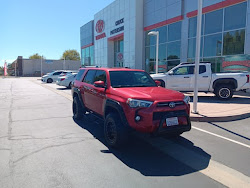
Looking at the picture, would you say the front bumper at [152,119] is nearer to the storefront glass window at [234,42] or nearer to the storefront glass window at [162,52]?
the storefront glass window at [234,42]

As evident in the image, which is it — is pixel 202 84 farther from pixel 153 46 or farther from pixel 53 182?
pixel 153 46

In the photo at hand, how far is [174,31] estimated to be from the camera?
19609 mm

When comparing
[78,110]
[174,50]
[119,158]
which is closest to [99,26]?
[174,50]

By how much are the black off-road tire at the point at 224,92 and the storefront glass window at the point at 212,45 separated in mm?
5970

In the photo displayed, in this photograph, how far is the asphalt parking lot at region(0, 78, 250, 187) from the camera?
10.6ft

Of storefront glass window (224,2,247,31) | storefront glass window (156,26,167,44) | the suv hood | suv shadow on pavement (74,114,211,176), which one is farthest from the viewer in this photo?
storefront glass window (156,26,167,44)

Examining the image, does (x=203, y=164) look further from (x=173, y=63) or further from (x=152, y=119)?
(x=173, y=63)

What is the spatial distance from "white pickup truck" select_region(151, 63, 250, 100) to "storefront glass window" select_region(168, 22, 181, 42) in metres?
8.67

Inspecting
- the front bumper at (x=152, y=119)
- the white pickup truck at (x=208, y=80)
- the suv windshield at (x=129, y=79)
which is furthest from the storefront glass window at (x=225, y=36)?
the front bumper at (x=152, y=119)

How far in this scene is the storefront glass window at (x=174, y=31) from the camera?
19125mm

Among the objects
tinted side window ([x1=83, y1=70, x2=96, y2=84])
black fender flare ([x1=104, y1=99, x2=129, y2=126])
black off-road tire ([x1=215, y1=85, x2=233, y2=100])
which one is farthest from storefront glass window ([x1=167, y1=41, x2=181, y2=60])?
black fender flare ([x1=104, y1=99, x2=129, y2=126])

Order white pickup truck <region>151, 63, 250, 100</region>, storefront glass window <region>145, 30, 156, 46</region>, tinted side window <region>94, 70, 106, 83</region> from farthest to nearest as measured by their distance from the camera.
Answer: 1. storefront glass window <region>145, 30, 156, 46</region>
2. white pickup truck <region>151, 63, 250, 100</region>
3. tinted side window <region>94, 70, 106, 83</region>

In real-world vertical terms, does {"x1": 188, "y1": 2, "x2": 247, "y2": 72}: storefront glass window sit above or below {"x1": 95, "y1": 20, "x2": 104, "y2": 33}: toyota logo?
below

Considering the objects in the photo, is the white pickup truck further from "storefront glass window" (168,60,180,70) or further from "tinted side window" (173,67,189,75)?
"storefront glass window" (168,60,180,70)
